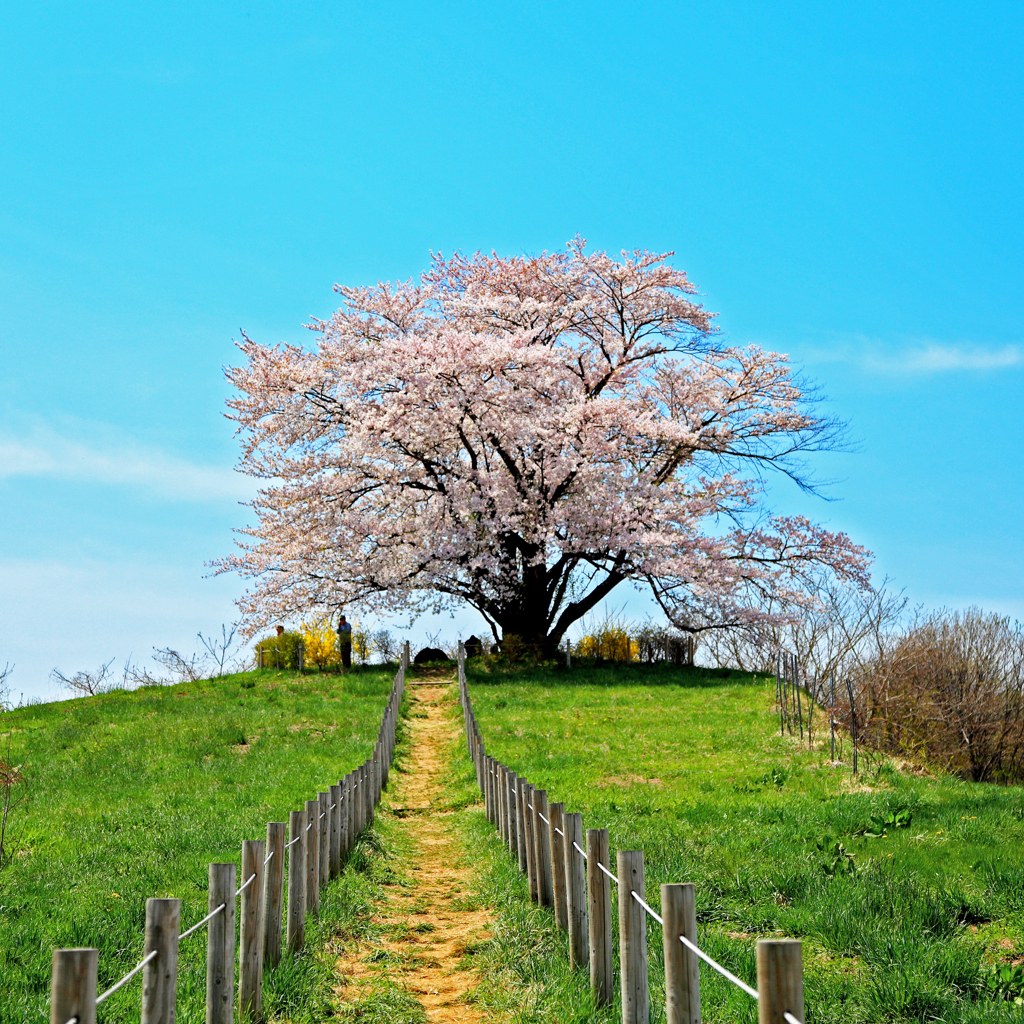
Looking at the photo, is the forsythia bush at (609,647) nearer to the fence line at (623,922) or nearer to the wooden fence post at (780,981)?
the fence line at (623,922)

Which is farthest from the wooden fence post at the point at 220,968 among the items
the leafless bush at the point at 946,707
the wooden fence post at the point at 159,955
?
the leafless bush at the point at 946,707

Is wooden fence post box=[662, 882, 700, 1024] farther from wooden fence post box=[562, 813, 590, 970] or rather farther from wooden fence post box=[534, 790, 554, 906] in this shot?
wooden fence post box=[534, 790, 554, 906]

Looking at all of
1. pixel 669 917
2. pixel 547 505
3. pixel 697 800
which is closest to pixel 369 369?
pixel 547 505

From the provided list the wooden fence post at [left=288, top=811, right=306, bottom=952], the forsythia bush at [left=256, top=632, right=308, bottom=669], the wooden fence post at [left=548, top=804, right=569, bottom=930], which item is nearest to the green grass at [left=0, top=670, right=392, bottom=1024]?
the wooden fence post at [left=288, top=811, right=306, bottom=952]

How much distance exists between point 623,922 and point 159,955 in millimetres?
2520

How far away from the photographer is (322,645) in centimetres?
3091

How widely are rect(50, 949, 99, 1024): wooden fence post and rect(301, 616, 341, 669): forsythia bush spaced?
27.0 meters

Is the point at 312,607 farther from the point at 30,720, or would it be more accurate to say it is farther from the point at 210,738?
the point at 210,738

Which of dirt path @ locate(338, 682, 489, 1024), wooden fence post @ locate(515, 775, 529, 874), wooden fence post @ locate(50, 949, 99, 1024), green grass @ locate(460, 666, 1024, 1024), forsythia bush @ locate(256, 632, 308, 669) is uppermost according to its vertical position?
forsythia bush @ locate(256, 632, 308, 669)

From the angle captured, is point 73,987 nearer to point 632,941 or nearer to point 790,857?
point 632,941

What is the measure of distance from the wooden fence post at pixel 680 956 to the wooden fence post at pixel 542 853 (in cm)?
372

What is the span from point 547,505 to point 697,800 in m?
16.4

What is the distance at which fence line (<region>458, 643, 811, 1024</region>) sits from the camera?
3.39m

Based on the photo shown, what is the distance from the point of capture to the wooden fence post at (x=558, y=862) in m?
7.79
